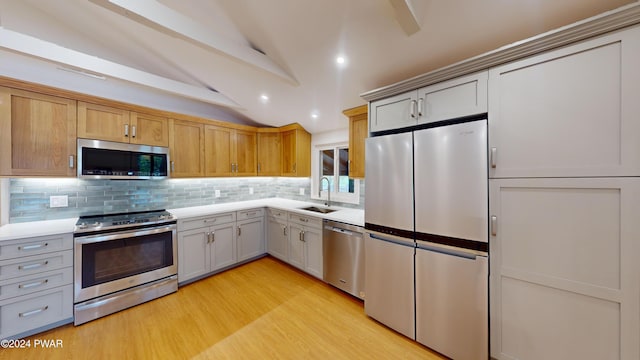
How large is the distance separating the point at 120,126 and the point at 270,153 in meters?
2.08

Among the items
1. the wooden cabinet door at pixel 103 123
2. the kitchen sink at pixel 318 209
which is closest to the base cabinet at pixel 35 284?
the wooden cabinet door at pixel 103 123

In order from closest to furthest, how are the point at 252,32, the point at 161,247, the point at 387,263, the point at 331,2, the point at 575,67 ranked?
the point at 575,67, the point at 331,2, the point at 387,263, the point at 252,32, the point at 161,247

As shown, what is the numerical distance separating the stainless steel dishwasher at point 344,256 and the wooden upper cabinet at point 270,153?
1771mm

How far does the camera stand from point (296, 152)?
3846 millimetres

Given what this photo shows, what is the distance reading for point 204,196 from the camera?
11.8 feet

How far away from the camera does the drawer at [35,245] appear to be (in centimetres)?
182

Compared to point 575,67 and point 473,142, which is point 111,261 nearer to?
point 473,142

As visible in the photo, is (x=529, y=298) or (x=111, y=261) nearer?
(x=529, y=298)

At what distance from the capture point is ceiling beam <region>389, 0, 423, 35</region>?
4.36ft

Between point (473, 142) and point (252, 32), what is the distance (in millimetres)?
2246

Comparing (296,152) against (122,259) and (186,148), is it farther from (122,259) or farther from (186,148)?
(122,259)

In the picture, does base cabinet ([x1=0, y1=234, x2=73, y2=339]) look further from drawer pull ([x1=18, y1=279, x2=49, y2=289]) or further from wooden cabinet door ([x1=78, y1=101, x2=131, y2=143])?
wooden cabinet door ([x1=78, y1=101, x2=131, y2=143])

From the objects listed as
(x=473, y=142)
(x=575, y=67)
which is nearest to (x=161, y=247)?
(x=473, y=142)

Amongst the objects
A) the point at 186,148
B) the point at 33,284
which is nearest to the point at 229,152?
the point at 186,148
